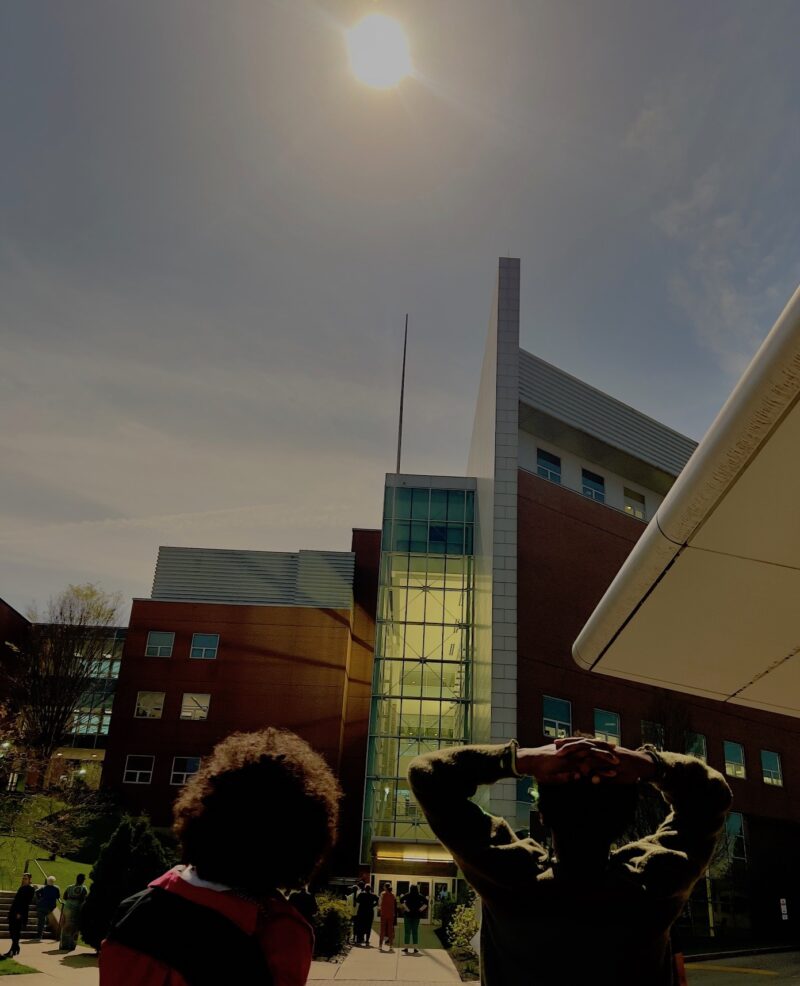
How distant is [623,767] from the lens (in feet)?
6.25

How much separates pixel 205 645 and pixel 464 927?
21032 millimetres

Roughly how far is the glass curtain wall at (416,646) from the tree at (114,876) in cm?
1410

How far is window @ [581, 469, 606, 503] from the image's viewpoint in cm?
2973

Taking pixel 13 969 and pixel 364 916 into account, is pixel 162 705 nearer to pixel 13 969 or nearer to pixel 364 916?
pixel 364 916

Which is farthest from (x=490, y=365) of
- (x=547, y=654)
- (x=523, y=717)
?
(x=523, y=717)

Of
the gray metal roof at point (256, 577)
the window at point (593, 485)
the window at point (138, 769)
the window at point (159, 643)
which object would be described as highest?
the window at point (593, 485)

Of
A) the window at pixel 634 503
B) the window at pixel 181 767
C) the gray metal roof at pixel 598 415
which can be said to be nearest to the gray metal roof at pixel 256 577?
the window at pixel 181 767

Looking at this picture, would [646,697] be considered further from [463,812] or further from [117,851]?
[463,812]

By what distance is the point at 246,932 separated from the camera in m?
1.52

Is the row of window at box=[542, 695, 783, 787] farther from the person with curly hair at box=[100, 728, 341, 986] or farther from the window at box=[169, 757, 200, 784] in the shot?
the person with curly hair at box=[100, 728, 341, 986]

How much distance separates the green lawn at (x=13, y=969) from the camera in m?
12.0

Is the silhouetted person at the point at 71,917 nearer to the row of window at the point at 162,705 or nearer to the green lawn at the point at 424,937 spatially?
the green lawn at the point at 424,937

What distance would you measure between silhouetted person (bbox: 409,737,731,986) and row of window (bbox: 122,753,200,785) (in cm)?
3376

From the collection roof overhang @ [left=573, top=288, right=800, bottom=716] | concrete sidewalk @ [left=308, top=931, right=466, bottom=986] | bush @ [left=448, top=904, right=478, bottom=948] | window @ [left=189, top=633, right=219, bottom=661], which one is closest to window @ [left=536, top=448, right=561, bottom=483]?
bush @ [left=448, top=904, right=478, bottom=948]
